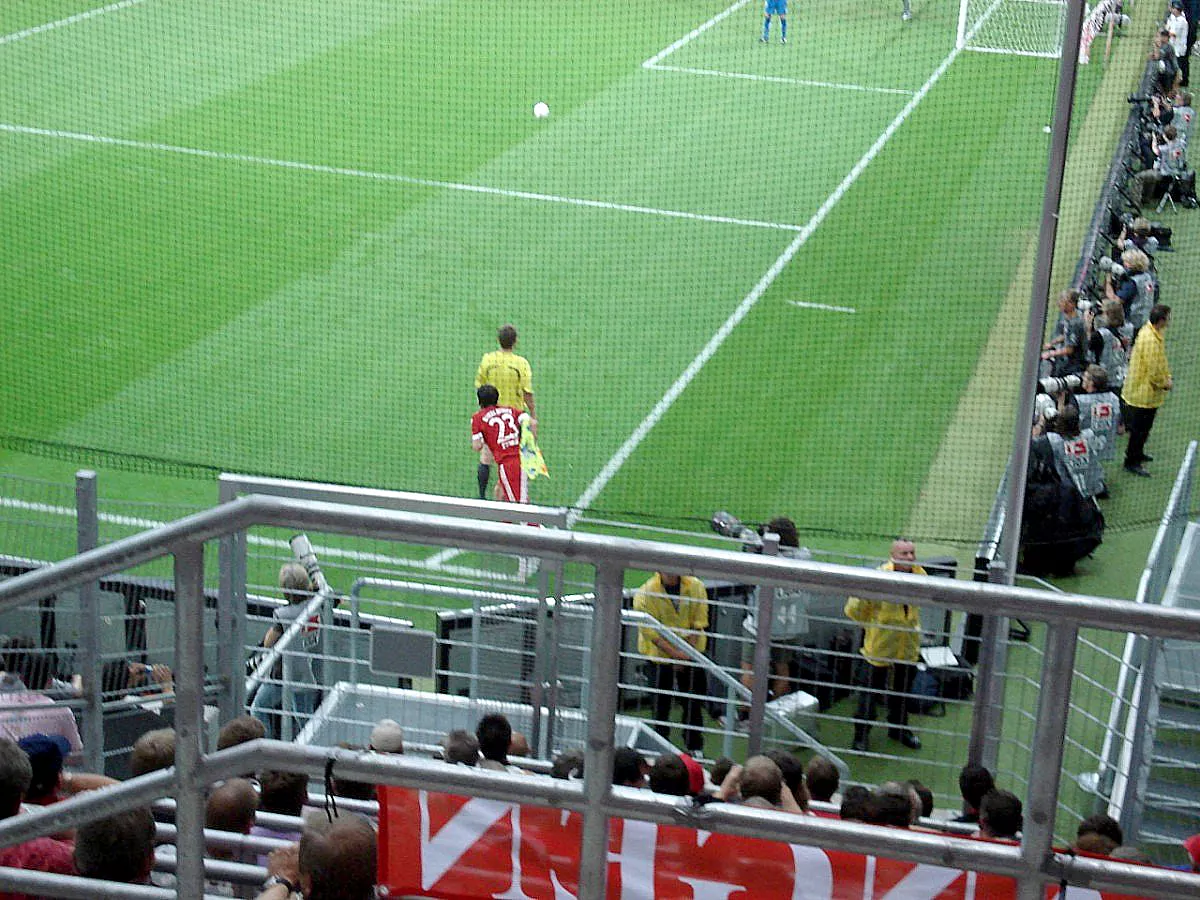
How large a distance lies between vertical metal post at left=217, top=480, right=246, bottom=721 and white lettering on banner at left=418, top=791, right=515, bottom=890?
2.26m

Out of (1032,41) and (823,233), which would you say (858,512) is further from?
(1032,41)

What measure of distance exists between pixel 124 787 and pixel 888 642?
445 centimetres

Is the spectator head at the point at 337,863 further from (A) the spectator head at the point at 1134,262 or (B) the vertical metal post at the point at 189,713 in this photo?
(A) the spectator head at the point at 1134,262

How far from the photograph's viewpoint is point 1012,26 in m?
22.2

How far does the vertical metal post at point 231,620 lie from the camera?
509 centimetres

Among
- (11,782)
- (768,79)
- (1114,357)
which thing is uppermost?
(768,79)

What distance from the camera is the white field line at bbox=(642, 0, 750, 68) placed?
20797 millimetres

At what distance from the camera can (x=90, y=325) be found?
42.0ft

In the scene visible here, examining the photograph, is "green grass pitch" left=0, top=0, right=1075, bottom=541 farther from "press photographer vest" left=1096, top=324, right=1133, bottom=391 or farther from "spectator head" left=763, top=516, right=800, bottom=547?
"spectator head" left=763, top=516, right=800, bottom=547

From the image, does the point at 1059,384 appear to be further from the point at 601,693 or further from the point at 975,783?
the point at 601,693

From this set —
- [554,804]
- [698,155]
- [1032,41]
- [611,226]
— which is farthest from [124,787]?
[1032,41]

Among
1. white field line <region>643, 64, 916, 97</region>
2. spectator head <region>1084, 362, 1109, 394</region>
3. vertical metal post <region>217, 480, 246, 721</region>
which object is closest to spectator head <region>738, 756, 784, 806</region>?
vertical metal post <region>217, 480, 246, 721</region>

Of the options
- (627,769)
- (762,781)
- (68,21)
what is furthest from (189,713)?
(68,21)

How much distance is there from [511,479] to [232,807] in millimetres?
5739
